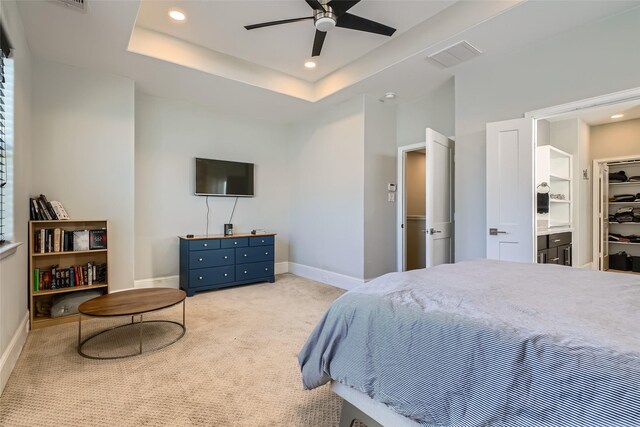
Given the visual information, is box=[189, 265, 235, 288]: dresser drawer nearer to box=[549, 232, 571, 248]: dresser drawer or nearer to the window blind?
the window blind

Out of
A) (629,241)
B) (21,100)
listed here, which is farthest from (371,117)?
(629,241)

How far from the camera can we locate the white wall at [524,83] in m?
2.58

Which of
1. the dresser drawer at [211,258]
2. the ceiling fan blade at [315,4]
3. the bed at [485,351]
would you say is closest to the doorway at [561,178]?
the bed at [485,351]

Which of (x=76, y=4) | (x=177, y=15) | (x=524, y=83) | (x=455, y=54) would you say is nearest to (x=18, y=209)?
(x=76, y=4)

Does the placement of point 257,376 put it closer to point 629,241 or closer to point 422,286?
point 422,286

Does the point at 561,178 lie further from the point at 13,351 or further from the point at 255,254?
the point at 13,351

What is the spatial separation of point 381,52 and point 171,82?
2.61 meters

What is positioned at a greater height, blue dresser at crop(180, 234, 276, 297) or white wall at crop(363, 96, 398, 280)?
white wall at crop(363, 96, 398, 280)

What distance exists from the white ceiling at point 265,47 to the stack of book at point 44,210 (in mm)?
1531

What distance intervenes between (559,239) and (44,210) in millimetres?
5890

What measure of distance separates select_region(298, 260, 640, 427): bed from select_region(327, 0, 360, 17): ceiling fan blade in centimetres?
223

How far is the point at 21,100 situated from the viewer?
109 inches

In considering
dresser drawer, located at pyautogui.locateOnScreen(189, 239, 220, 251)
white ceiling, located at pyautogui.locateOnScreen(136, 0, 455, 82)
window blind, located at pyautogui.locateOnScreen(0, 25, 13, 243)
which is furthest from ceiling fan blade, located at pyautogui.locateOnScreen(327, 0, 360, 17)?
dresser drawer, located at pyautogui.locateOnScreen(189, 239, 220, 251)

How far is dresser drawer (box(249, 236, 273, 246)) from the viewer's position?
15.5 feet
